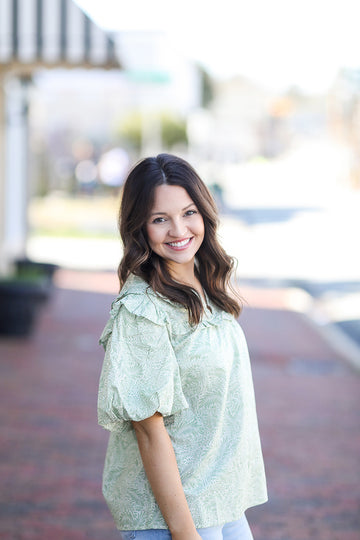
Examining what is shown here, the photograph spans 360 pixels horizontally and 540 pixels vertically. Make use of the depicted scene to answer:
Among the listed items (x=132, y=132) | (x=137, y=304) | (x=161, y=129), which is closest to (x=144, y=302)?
(x=137, y=304)

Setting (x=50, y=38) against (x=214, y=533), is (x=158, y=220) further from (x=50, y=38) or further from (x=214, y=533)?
(x=50, y=38)

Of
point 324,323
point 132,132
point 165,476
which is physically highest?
point 132,132

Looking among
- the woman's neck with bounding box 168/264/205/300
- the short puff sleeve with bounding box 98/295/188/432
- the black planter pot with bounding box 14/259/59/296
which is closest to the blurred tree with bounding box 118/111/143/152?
the black planter pot with bounding box 14/259/59/296

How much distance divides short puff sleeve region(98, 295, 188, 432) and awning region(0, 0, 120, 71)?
6.35 meters

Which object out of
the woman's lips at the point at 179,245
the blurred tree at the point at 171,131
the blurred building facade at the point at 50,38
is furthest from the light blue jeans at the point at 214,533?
the blurred tree at the point at 171,131

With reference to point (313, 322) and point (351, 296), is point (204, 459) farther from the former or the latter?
point (351, 296)

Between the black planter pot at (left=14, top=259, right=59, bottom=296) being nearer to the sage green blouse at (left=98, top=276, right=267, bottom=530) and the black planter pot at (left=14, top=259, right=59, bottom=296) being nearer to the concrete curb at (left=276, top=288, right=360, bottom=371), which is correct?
the concrete curb at (left=276, top=288, right=360, bottom=371)

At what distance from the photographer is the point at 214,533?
205 centimetres

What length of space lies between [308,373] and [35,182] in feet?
A: 56.8

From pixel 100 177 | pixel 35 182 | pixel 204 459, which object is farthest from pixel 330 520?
pixel 100 177

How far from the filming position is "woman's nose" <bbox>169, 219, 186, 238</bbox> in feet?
6.82

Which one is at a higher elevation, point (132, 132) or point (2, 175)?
point (132, 132)

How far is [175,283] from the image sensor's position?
6.86ft

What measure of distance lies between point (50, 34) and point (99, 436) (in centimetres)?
408
